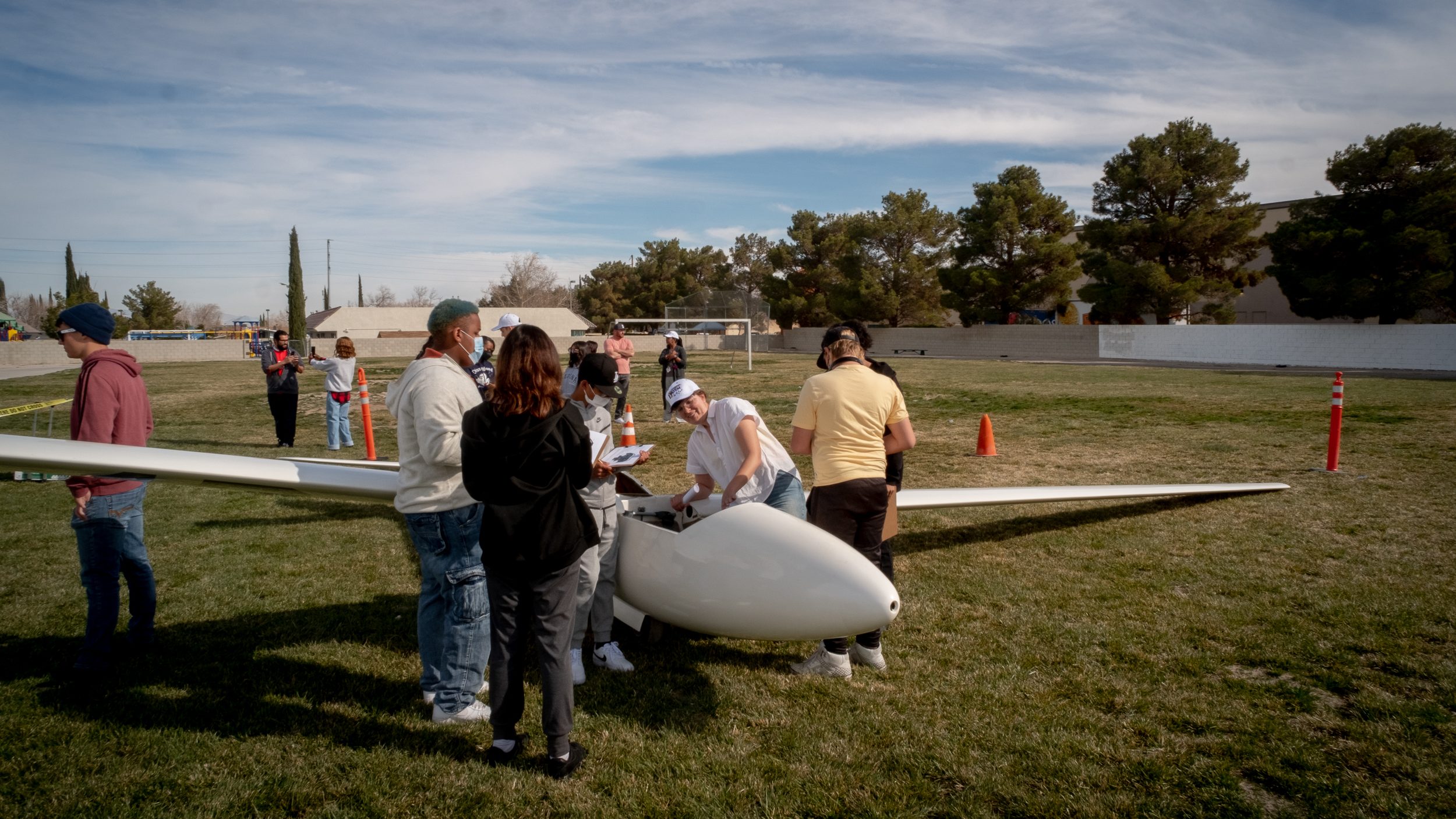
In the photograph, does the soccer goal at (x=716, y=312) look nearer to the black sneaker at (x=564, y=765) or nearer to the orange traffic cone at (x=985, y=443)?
the orange traffic cone at (x=985, y=443)

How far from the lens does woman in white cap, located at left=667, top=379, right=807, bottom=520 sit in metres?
4.41

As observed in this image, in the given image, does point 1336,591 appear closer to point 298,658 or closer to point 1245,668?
point 1245,668

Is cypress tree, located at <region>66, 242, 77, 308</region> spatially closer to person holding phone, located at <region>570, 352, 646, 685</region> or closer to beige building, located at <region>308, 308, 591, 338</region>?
beige building, located at <region>308, 308, 591, 338</region>

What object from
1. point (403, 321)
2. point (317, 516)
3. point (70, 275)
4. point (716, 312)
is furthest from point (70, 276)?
point (317, 516)

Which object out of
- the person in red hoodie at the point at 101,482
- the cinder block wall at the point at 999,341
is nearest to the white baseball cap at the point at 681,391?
the person in red hoodie at the point at 101,482

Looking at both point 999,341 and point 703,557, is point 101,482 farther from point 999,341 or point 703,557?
point 999,341

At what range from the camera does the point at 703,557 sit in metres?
3.99

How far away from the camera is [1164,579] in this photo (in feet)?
19.2

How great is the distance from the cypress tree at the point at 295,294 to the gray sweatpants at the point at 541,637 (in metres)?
64.6

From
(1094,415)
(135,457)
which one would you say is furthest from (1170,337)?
(135,457)

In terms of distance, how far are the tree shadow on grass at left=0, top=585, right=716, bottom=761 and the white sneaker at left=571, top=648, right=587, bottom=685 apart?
5.8 inches

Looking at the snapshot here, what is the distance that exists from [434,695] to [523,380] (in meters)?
1.78

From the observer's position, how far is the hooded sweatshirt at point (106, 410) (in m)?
4.06

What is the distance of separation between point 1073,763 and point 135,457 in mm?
4407
